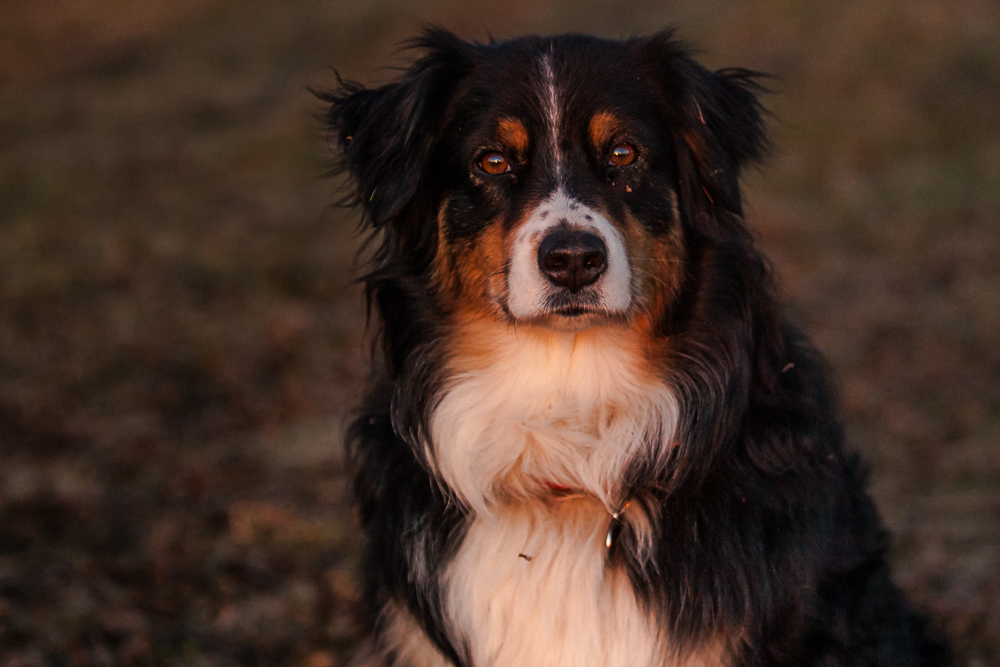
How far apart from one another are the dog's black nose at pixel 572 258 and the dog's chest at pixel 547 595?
0.72 m

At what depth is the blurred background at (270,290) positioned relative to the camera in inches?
184

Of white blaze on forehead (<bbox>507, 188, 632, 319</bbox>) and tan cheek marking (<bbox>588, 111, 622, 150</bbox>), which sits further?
tan cheek marking (<bbox>588, 111, 622, 150</bbox>)

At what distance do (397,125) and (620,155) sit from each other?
0.74 m

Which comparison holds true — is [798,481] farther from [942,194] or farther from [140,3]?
[140,3]

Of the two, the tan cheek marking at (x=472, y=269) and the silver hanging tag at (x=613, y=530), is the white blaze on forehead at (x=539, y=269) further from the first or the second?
the silver hanging tag at (x=613, y=530)

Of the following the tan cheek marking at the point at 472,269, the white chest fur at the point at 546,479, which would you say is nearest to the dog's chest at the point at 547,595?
the white chest fur at the point at 546,479

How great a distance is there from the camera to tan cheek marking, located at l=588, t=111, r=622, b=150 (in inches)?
121

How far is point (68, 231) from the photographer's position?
10.1 m

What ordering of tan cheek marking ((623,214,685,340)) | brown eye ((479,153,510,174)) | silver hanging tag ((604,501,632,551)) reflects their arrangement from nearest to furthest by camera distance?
silver hanging tag ((604,501,632,551))
tan cheek marking ((623,214,685,340))
brown eye ((479,153,510,174))

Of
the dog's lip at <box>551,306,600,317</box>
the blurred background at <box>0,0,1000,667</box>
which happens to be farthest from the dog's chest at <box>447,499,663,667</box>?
the blurred background at <box>0,0,1000,667</box>

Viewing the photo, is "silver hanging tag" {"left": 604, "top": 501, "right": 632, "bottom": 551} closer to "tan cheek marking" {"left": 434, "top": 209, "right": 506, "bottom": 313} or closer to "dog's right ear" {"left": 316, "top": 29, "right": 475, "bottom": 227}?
"tan cheek marking" {"left": 434, "top": 209, "right": 506, "bottom": 313}

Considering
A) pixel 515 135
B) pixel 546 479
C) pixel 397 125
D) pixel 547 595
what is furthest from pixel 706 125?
pixel 547 595

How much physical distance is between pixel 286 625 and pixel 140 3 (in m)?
16.8

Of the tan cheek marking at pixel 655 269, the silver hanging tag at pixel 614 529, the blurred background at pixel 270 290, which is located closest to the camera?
the silver hanging tag at pixel 614 529
